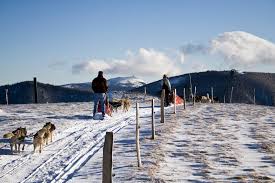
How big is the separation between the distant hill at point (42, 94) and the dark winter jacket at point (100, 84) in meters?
115

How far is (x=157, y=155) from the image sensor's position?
12594 mm

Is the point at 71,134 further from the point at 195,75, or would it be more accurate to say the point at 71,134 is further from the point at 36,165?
the point at 195,75

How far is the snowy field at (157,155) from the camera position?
10.6m

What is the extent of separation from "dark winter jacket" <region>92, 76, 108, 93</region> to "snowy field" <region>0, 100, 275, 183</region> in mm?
2457

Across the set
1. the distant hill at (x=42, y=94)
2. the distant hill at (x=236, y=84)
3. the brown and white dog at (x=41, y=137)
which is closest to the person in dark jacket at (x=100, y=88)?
the brown and white dog at (x=41, y=137)

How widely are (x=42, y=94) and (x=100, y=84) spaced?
119291 millimetres

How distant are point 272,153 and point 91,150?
492cm

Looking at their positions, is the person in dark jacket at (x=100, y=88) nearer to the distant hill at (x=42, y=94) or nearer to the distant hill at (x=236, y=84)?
the distant hill at (x=236, y=84)

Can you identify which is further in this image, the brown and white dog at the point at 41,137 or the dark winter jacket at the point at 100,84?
the dark winter jacket at the point at 100,84

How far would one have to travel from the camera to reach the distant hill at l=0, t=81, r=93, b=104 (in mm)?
140500

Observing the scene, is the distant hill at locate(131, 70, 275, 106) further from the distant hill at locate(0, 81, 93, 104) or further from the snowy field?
the snowy field

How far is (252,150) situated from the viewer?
13.8m

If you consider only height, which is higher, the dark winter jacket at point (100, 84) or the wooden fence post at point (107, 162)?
the dark winter jacket at point (100, 84)

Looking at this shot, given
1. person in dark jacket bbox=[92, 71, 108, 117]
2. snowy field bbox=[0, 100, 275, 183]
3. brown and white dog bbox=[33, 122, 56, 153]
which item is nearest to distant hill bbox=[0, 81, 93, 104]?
person in dark jacket bbox=[92, 71, 108, 117]
